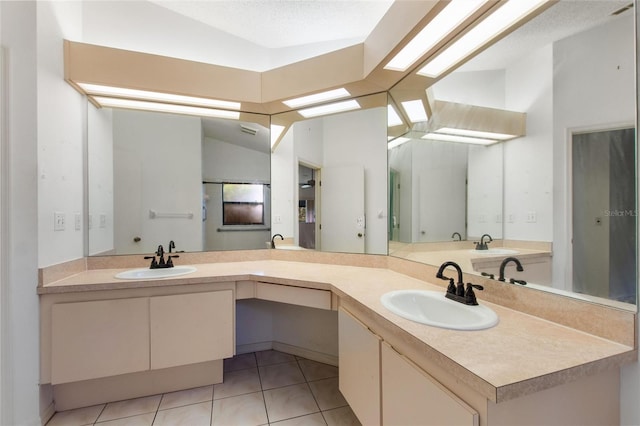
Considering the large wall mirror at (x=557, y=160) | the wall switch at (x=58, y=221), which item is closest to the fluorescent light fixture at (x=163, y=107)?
the wall switch at (x=58, y=221)

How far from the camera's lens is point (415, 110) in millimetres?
1854

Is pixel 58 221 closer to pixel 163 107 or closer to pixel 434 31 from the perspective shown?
pixel 163 107

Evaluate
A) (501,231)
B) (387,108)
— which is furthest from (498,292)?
(387,108)

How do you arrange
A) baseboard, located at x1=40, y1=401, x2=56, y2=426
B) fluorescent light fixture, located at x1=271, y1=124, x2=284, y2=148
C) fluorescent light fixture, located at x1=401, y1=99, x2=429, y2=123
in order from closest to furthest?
1. baseboard, located at x1=40, y1=401, x2=56, y2=426
2. fluorescent light fixture, located at x1=401, y1=99, x2=429, y2=123
3. fluorescent light fixture, located at x1=271, y1=124, x2=284, y2=148

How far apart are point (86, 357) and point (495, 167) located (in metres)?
2.56

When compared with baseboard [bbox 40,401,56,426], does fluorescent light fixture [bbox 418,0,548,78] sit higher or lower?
higher

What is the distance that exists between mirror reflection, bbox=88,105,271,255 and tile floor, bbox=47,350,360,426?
1.06m

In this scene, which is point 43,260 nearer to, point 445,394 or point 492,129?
point 445,394

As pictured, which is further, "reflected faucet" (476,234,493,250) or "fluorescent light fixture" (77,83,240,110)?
"fluorescent light fixture" (77,83,240,110)

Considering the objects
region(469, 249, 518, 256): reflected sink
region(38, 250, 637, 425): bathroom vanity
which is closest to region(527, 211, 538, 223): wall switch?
region(469, 249, 518, 256): reflected sink

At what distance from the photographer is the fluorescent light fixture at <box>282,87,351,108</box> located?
6.42ft

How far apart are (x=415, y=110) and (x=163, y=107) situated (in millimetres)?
2033

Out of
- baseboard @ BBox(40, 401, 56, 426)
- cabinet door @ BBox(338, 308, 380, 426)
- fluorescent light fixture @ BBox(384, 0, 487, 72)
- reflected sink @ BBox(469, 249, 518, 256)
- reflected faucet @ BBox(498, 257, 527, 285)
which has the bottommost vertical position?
baseboard @ BBox(40, 401, 56, 426)

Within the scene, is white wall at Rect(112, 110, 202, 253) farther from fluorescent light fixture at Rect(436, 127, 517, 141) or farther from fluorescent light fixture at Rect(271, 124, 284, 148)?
fluorescent light fixture at Rect(436, 127, 517, 141)
